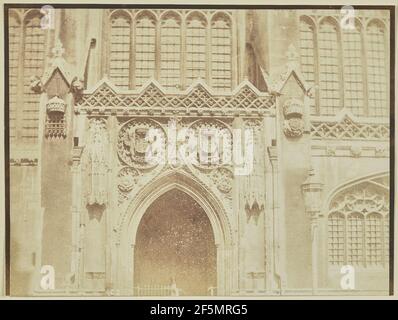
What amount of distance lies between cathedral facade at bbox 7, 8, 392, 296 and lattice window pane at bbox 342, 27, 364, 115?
0.02 m

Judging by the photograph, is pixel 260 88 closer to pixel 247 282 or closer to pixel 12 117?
pixel 247 282

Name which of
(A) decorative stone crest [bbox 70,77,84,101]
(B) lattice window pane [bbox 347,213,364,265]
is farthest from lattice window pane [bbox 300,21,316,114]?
(A) decorative stone crest [bbox 70,77,84,101]

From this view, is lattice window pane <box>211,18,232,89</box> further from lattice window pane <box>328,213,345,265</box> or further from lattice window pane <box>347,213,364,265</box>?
lattice window pane <box>347,213,364,265</box>

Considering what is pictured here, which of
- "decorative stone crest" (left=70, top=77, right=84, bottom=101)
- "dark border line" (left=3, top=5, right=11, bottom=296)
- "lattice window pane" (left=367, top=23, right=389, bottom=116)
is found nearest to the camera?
"dark border line" (left=3, top=5, right=11, bottom=296)

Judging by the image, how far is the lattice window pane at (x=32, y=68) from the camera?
9281mm

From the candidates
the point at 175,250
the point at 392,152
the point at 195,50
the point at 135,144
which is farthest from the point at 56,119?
the point at 392,152

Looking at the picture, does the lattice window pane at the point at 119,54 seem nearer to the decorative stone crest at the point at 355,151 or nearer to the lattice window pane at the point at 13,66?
the lattice window pane at the point at 13,66

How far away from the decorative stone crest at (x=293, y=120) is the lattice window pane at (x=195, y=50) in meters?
1.11

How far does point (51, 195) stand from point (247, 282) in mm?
2629

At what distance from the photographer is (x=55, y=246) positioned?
9.17 meters

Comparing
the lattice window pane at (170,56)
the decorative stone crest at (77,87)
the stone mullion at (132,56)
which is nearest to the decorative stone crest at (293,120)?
the lattice window pane at (170,56)

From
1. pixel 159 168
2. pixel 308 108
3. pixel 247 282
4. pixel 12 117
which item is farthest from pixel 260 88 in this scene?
pixel 12 117

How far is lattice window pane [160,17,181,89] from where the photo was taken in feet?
30.7
